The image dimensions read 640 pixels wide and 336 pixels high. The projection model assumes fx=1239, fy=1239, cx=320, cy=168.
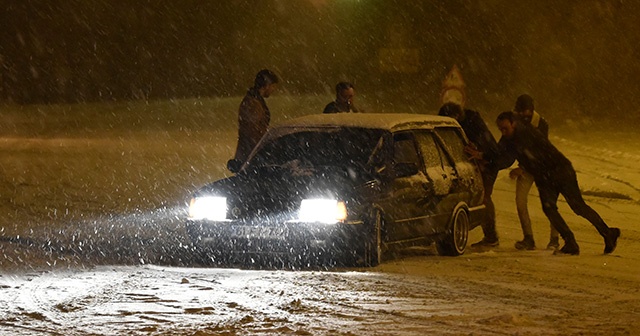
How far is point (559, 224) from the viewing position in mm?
12008

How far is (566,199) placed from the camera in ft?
39.4

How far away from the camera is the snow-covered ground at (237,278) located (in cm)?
766

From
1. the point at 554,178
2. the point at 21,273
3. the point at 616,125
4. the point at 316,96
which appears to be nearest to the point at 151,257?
the point at 21,273

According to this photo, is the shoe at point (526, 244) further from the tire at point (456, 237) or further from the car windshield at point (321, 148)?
the car windshield at point (321, 148)

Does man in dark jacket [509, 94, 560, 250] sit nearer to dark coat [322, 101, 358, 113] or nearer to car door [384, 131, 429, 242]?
car door [384, 131, 429, 242]

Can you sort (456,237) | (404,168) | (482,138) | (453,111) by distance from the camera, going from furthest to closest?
1. (453,111)
2. (482,138)
3. (456,237)
4. (404,168)

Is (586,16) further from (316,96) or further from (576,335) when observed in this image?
(576,335)

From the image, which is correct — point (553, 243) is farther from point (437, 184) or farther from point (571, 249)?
point (437, 184)

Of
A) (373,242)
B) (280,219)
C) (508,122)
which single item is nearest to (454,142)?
(508,122)

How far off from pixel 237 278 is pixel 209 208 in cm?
99

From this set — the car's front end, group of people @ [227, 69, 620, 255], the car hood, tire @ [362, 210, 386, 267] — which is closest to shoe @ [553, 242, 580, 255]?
group of people @ [227, 69, 620, 255]

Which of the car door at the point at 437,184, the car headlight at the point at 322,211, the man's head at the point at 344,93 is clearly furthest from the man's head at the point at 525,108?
the car headlight at the point at 322,211

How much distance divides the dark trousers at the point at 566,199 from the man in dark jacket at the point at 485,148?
782mm

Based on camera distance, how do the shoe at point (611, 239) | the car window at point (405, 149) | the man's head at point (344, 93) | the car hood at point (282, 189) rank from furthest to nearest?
the man's head at point (344, 93)
the shoe at point (611, 239)
the car window at point (405, 149)
the car hood at point (282, 189)
